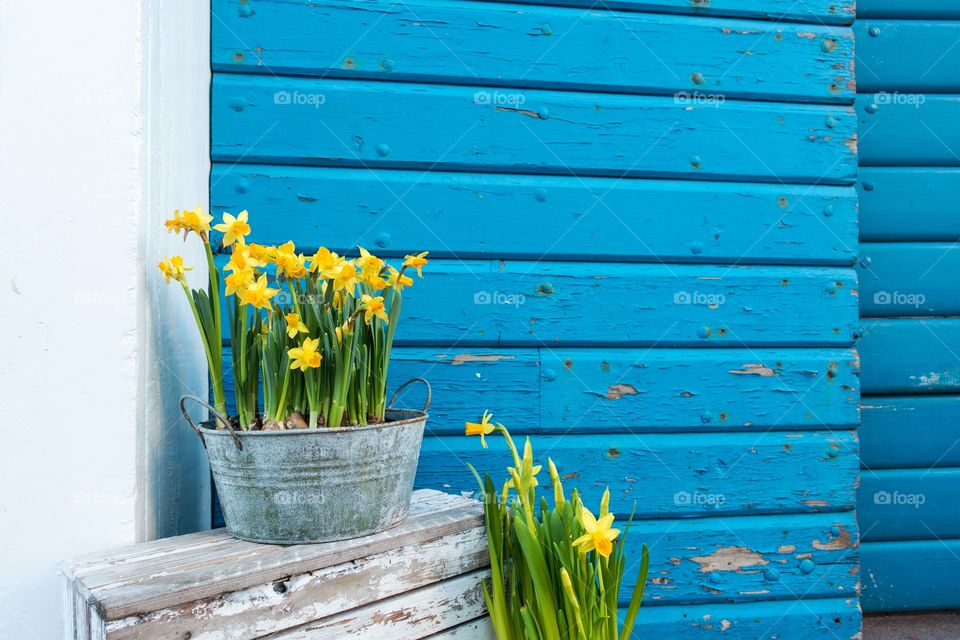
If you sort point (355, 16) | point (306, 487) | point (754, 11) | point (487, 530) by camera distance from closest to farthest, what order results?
point (306, 487) < point (487, 530) < point (355, 16) < point (754, 11)

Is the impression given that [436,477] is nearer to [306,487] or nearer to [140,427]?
[306,487]

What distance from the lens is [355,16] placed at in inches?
71.8

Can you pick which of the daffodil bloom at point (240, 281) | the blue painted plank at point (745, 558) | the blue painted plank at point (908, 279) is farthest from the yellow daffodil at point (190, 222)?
the blue painted plank at point (908, 279)

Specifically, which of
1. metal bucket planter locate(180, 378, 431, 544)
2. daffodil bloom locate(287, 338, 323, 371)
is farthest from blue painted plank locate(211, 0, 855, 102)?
metal bucket planter locate(180, 378, 431, 544)

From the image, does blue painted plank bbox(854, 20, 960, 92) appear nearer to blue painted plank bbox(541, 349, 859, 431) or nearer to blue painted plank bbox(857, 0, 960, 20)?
blue painted plank bbox(857, 0, 960, 20)

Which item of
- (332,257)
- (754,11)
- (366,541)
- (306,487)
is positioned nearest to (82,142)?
(332,257)

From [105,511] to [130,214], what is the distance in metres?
0.51

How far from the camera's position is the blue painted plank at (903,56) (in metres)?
2.34

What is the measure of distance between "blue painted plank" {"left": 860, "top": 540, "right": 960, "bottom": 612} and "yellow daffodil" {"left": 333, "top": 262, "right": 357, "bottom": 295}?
1899mm

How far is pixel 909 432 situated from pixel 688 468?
2.93 ft

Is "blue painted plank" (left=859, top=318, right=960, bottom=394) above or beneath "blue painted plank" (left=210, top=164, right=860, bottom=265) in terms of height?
beneath

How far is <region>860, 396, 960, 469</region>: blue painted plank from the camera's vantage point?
7.53 feet

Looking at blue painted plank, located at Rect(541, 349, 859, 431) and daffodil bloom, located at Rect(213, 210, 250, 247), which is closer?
daffodil bloom, located at Rect(213, 210, 250, 247)

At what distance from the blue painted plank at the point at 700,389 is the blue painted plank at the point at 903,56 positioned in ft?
3.15
